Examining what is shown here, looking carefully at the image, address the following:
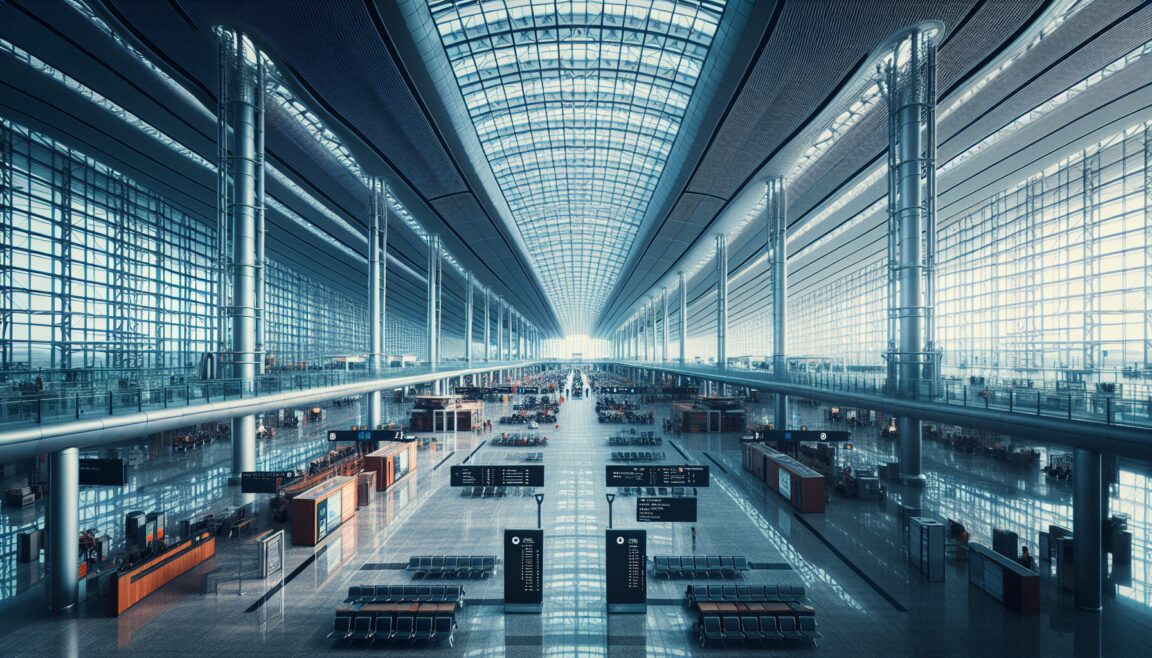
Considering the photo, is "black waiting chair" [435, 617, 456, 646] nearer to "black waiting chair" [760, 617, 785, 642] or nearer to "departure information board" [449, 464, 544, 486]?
"departure information board" [449, 464, 544, 486]

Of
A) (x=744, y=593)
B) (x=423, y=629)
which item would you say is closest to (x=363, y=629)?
(x=423, y=629)

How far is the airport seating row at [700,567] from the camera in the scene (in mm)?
11062

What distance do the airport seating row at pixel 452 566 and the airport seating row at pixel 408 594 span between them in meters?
1.28

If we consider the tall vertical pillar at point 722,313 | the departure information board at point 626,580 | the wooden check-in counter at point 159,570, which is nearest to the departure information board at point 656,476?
the departure information board at point 626,580

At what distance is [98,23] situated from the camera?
56.4 feet

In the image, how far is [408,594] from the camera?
960 centimetres

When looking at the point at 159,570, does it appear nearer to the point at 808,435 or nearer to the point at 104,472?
the point at 104,472

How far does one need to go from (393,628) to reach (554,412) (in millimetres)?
31543

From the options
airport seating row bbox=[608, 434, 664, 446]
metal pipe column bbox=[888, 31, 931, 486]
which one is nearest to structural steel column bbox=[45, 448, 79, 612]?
airport seating row bbox=[608, 434, 664, 446]

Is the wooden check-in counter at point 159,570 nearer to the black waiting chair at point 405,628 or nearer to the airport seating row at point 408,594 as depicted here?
the airport seating row at point 408,594

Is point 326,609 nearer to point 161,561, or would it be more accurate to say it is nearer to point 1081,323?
point 161,561

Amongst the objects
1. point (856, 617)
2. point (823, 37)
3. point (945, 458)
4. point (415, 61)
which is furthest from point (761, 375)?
point (415, 61)

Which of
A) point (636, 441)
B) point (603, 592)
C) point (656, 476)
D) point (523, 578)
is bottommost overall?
point (636, 441)

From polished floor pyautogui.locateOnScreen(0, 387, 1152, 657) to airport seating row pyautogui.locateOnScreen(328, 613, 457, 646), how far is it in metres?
0.19
